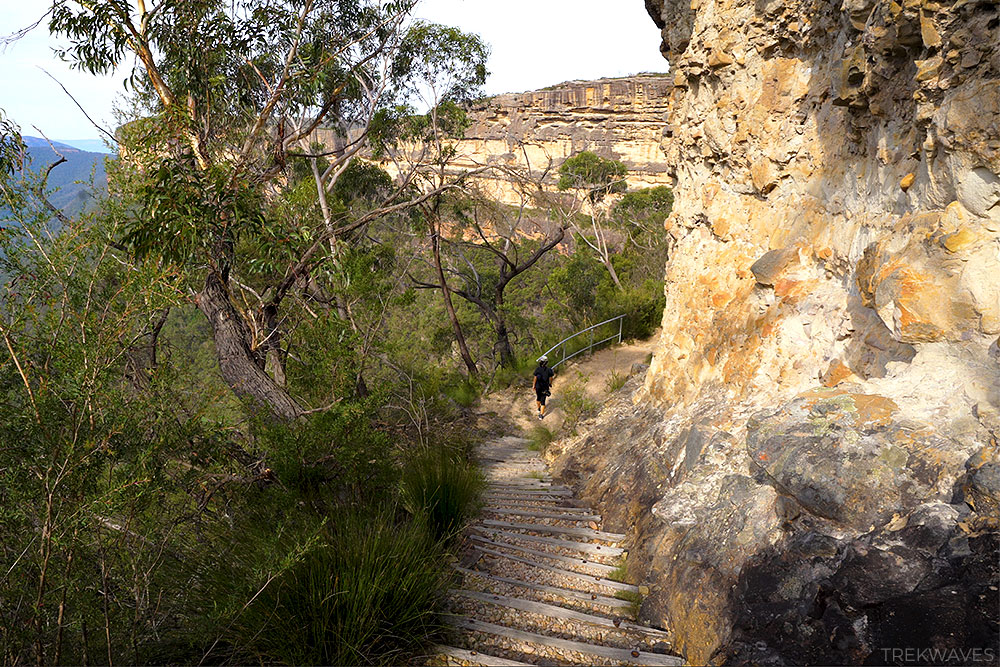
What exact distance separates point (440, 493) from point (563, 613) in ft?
5.22

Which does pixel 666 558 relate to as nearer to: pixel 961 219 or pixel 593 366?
pixel 961 219

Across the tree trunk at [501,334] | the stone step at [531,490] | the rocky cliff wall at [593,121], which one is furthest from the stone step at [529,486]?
the rocky cliff wall at [593,121]

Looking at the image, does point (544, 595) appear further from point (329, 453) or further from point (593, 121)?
point (593, 121)

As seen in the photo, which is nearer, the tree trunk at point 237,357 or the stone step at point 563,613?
the stone step at point 563,613

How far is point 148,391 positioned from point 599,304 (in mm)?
12041

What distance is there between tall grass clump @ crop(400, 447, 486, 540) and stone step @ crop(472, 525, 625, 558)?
1.03ft

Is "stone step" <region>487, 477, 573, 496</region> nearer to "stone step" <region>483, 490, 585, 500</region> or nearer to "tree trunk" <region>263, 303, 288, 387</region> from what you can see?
"stone step" <region>483, 490, 585, 500</region>

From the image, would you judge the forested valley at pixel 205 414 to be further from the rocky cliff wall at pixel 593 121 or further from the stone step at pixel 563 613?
the rocky cliff wall at pixel 593 121

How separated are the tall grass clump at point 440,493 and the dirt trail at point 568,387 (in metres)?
4.17

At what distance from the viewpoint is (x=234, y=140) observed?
8242 millimetres

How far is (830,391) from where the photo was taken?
3.48 meters

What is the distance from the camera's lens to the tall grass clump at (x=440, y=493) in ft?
15.6

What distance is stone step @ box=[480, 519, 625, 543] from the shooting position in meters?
5.00

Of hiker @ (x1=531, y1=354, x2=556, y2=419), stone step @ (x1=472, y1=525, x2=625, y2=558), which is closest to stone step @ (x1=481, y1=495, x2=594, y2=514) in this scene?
stone step @ (x1=472, y1=525, x2=625, y2=558)
